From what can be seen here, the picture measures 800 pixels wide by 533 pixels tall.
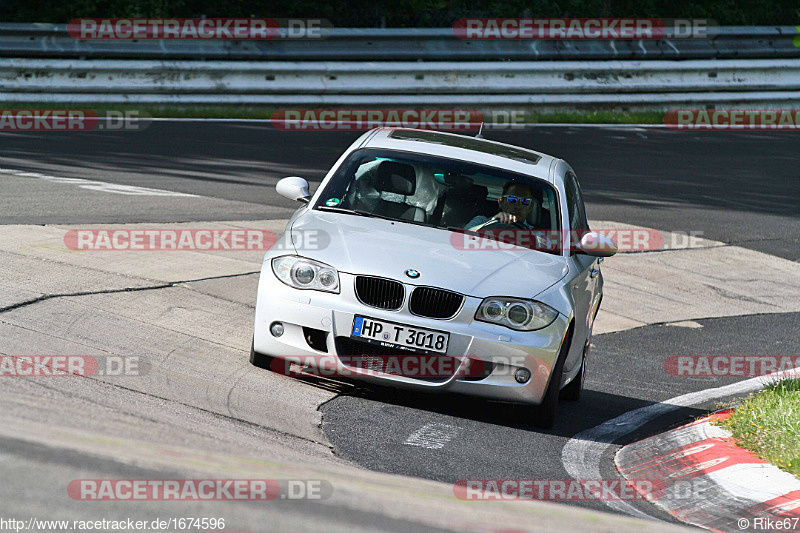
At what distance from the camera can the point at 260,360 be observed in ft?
21.6

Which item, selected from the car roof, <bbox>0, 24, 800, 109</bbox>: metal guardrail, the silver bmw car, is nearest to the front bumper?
the silver bmw car

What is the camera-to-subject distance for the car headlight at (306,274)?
20.3ft

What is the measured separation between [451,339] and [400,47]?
14.9 meters

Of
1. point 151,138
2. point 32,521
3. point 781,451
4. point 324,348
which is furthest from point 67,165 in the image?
point 32,521

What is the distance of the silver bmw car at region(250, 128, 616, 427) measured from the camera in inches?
240

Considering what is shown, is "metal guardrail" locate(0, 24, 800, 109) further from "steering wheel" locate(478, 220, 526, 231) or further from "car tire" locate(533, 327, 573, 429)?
"car tire" locate(533, 327, 573, 429)

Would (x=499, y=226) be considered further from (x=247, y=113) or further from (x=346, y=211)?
(x=247, y=113)

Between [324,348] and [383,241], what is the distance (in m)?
0.76

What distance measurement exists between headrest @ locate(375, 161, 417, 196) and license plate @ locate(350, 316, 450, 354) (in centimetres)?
144

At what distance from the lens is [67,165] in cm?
1351

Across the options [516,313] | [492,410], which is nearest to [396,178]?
[516,313]

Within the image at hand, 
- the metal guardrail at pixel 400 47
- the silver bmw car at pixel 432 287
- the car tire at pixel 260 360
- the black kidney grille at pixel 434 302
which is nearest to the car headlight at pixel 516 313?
the silver bmw car at pixel 432 287

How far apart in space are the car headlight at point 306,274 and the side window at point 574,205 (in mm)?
1907

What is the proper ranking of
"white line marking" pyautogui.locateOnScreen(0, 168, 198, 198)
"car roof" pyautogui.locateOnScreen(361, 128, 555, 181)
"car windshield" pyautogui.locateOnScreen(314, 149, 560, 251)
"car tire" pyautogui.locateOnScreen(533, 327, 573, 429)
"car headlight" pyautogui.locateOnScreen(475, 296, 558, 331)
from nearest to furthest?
"car headlight" pyautogui.locateOnScreen(475, 296, 558, 331) → "car tire" pyautogui.locateOnScreen(533, 327, 573, 429) → "car windshield" pyautogui.locateOnScreen(314, 149, 560, 251) → "car roof" pyautogui.locateOnScreen(361, 128, 555, 181) → "white line marking" pyautogui.locateOnScreen(0, 168, 198, 198)
